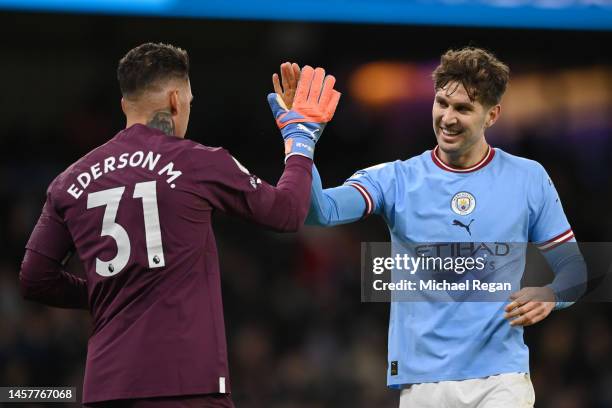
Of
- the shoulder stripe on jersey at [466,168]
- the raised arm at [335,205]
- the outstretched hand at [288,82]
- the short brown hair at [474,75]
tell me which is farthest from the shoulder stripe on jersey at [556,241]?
the outstretched hand at [288,82]

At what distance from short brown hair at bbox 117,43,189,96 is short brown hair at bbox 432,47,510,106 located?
1314 millimetres

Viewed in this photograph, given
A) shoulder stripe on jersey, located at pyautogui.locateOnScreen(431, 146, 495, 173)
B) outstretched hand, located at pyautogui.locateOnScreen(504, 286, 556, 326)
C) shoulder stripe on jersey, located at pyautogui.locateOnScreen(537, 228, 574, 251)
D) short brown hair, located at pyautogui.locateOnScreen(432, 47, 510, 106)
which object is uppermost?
short brown hair, located at pyautogui.locateOnScreen(432, 47, 510, 106)

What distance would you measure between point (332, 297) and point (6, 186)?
3430 millimetres

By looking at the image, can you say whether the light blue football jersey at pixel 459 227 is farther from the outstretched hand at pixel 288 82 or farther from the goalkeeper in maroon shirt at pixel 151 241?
the goalkeeper in maroon shirt at pixel 151 241

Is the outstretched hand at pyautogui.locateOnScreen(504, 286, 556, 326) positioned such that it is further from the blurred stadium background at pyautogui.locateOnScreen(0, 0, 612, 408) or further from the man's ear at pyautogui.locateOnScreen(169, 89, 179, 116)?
the blurred stadium background at pyautogui.locateOnScreen(0, 0, 612, 408)

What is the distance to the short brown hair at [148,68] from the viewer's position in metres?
3.70

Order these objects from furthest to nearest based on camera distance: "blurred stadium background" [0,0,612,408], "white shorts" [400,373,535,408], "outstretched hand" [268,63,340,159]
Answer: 1. "blurred stadium background" [0,0,612,408]
2. "white shorts" [400,373,535,408]
3. "outstretched hand" [268,63,340,159]

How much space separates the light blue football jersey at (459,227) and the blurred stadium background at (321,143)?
4066 mm

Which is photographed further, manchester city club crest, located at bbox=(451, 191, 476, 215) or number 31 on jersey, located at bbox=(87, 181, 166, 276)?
manchester city club crest, located at bbox=(451, 191, 476, 215)

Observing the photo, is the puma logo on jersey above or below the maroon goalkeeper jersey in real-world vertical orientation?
above

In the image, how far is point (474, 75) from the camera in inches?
178

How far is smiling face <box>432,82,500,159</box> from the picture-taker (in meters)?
4.46

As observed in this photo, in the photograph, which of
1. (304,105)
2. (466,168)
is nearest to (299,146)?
(304,105)

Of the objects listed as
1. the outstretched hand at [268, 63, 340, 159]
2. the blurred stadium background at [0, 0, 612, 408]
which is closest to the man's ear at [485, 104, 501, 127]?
the outstretched hand at [268, 63, 340, 159]
